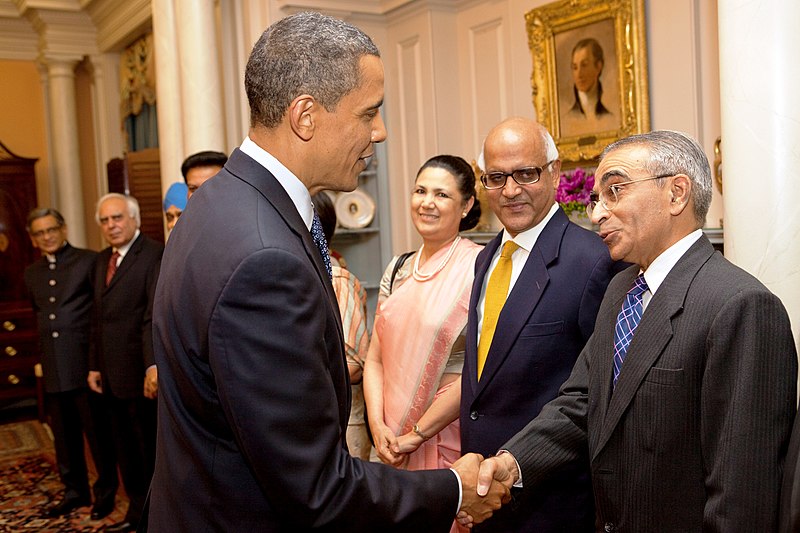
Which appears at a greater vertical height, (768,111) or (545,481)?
(768,111)

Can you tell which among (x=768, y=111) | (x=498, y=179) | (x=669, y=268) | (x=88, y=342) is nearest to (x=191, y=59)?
(x=88, y=342)

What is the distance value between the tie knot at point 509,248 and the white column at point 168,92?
3.38 meters

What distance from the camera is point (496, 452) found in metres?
Answer: 2.19

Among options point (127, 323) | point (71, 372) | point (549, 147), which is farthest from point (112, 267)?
point (549, 147)

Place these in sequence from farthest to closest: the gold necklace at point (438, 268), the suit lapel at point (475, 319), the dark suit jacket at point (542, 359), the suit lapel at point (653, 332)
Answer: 1. the gold necklace at point (438, 268)
2. the suit lapel at point (475, 319)
3. the dark suit jacket at point (542, 359)
4. the suit lapel at point (653, 332)

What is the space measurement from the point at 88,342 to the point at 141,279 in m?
0.88

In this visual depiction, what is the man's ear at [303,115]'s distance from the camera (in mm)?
1423

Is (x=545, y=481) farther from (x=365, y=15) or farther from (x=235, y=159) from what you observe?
(x=365, y=15)

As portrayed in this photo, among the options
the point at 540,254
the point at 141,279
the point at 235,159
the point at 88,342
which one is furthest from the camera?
the point at 88,342

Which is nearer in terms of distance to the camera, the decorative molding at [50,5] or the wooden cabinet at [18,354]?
the wooden cabinet at [18,354]

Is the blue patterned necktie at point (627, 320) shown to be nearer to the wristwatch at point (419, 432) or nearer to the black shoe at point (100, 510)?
the wristwatch at point (419, 432)

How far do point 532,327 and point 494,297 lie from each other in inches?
8.3

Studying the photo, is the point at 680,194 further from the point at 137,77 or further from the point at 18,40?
the point at 18,40

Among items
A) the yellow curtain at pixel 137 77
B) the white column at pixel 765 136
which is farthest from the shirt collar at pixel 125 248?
the yellow curtain at pixel 137 77
